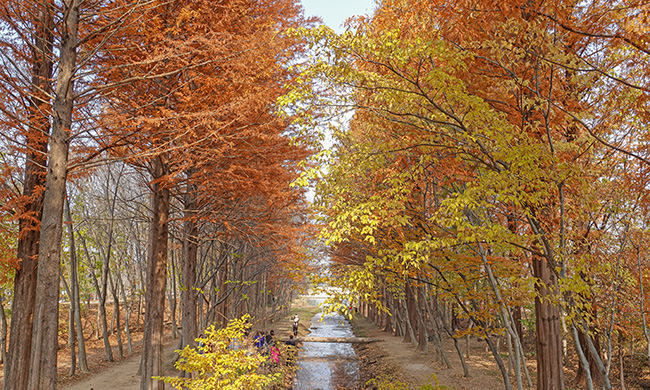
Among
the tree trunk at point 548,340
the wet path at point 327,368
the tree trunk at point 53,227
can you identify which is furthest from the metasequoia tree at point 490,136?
the wet path at point 327,368

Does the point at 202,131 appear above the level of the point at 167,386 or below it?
above

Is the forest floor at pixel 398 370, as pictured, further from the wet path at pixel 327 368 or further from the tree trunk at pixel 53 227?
the tree trunk at pixel 53 227

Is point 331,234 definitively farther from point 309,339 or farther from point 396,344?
point 309,339

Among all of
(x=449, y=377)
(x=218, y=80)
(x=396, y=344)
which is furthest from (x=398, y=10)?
(x=396, y=344)

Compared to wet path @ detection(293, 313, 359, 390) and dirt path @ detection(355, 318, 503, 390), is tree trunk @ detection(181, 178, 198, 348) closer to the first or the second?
wet path @ detection(293, 313, 359, 390)

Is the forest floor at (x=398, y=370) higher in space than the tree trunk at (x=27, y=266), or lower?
lower

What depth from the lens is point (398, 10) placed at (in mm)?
8719

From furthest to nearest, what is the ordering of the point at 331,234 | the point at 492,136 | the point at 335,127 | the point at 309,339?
the point at 309,339
the point at 335,127
the point at 331,234
the point at 492,136

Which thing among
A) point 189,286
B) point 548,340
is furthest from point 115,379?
point 548,340

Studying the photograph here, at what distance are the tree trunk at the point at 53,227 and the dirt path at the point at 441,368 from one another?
317 inches

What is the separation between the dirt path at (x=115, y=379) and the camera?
12.9 meters

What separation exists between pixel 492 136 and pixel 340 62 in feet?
7.96

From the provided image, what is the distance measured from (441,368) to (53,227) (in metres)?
14.4

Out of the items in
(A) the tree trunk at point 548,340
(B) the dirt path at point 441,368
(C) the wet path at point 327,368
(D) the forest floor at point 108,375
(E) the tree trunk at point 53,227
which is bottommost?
(C) the wet path at point 327,368
